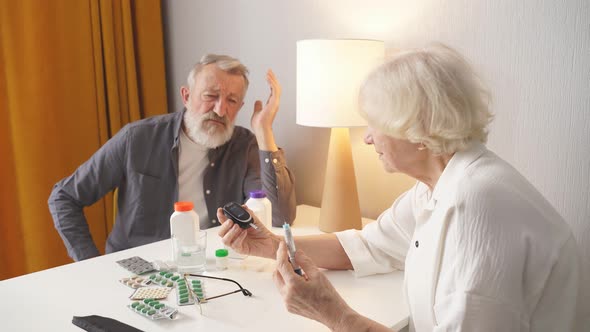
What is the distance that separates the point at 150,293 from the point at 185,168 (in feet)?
2.87

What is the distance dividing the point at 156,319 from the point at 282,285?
0.90 feet

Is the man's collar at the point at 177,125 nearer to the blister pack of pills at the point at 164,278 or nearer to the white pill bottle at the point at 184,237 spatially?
the white pill bottle at the point at 184,237

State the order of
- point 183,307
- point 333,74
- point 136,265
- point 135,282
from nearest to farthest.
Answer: point 183,307 → point 135,282 → point 136,265 → point 333,74

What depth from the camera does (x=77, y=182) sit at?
6.00 ft

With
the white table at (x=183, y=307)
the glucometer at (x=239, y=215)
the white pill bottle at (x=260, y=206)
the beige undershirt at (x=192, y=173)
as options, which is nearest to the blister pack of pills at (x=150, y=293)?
the white table at (x=183, y=307)

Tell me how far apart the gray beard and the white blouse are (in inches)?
41.3

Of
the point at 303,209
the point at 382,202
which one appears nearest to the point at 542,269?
the point at 382,202

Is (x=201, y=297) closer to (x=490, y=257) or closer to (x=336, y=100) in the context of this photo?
(x=490, y=257)

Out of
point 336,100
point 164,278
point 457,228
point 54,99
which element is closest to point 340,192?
point 336,100

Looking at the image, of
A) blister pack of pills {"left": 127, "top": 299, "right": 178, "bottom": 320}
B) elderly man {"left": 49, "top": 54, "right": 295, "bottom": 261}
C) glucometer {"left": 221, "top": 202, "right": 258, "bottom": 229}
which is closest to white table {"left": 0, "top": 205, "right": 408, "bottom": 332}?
blister pack of pills {"left": 127, "top": 299, "right": 178, "bottom": 320}

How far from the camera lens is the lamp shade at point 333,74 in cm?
160

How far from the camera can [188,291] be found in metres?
1.15

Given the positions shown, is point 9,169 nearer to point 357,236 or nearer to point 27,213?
point 27,213

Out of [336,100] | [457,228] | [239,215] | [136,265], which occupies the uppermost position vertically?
[336,100]
